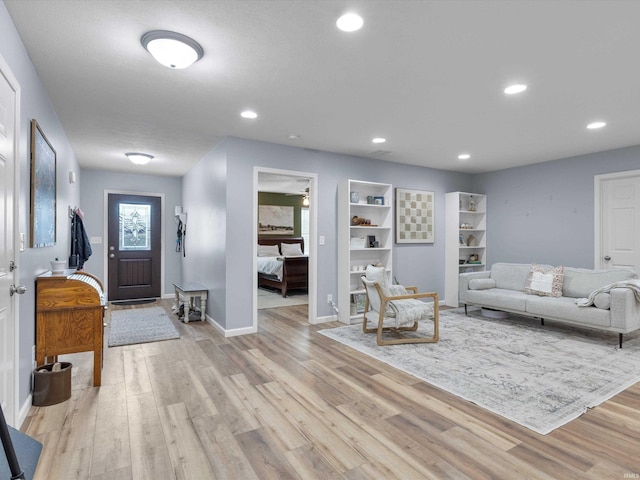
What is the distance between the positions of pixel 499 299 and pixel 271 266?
14.6ft

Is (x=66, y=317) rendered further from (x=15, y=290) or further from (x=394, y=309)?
(x=394, y=309)

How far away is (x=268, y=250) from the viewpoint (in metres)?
9.21

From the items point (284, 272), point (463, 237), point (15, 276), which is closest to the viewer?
point (15, 276)

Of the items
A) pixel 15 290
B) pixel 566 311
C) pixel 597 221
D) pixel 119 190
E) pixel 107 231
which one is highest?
pixel 119 190

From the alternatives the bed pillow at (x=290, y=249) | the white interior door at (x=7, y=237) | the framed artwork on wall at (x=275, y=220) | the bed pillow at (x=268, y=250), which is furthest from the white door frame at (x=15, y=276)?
the framed artwork on wall at (x=275, y=220)

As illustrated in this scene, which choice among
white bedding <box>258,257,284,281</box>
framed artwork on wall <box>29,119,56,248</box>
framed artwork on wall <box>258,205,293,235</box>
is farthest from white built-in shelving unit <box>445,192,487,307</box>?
framed artwork on wall <box>29,119,56,248</box>

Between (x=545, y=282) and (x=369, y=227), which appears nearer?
(x=545, y=282)

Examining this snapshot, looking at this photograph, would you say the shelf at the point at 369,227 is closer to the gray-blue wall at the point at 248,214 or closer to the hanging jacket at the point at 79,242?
the gray-blue wall at the point at 248,214

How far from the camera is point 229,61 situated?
2.54 metres

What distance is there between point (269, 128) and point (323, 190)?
134cm

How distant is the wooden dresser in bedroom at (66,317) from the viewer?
2.65 m

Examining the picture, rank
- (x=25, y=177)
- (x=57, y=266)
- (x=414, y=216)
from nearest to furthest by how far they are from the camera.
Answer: (x=25, y=177) → (x=57, y=266) → (x=414, y=216)

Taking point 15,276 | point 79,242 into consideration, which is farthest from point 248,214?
point 15,276

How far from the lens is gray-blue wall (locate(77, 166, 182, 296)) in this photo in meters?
6.49
